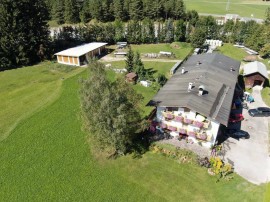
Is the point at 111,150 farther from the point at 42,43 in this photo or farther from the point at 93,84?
the point at 42,43

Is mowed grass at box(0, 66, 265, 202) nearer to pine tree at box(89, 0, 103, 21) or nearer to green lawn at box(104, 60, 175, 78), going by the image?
green lawn at box(104, 60, 175, 78)

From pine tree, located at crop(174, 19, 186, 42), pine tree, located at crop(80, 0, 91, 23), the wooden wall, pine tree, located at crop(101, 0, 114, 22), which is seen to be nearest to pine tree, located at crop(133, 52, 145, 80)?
the wooden wall

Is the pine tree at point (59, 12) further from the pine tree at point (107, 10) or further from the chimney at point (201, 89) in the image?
the chimney at point (201, 89)

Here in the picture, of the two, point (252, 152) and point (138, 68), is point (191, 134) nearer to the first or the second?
point (252, 152)

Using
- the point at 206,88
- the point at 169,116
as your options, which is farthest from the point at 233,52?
the point at 169,116

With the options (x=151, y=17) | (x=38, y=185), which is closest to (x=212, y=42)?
(x=151, y=17)
